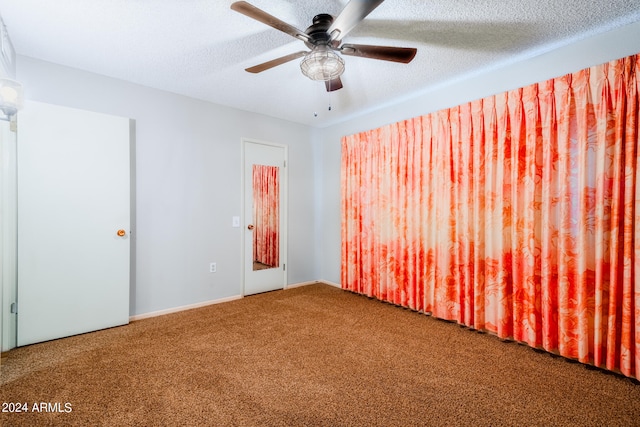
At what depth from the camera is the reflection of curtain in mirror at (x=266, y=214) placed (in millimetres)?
3953

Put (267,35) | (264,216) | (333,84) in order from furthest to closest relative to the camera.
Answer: (264,216)
(333,84)
(267,35)

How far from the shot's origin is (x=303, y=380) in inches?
76.2

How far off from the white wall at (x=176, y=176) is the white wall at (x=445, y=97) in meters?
1.00

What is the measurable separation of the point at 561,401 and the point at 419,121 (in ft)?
8.56

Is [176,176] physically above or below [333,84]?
below

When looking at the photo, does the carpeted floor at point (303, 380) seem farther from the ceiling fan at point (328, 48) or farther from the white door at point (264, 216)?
the ceiling fan at point (328, 48)

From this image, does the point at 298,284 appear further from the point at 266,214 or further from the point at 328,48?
the point at 328,48

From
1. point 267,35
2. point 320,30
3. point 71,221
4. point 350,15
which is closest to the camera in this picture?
point 350,15

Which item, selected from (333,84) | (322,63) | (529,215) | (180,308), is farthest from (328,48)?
(180,308)

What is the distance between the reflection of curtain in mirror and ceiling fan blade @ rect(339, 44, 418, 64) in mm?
2382

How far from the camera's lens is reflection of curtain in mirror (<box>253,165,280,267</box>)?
13.0 ft

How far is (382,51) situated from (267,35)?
918 millimetres

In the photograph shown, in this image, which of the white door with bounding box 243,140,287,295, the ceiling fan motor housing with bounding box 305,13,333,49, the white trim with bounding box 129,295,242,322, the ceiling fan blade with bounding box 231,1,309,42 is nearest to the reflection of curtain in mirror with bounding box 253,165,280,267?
the white door with bounding box 243,140,287,295

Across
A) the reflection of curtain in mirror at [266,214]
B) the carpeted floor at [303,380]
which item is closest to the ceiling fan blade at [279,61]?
the reflection of curtain in mirror at [266,214]
